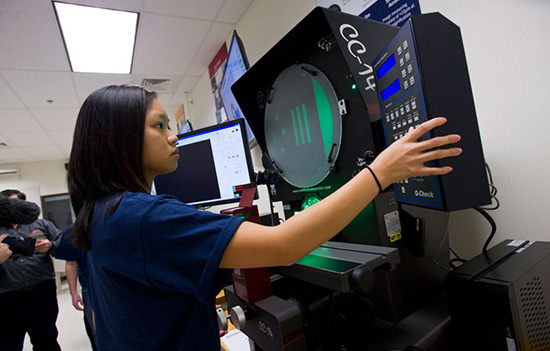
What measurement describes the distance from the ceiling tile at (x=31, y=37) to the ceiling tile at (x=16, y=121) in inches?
57.1

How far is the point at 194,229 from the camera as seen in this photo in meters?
0.47

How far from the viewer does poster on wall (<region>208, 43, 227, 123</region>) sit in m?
2.53

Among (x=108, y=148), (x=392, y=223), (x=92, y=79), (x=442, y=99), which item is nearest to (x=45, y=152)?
(x=92, y=79)

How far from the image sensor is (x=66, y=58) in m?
2.43

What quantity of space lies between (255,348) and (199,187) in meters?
0.93

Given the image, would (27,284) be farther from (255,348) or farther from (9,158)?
(9,158)

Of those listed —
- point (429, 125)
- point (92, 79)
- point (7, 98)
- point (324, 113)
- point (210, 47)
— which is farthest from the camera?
point (7, 98)

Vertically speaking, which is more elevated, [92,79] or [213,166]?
[92,79]

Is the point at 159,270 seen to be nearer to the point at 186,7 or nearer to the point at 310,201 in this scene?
the point at 310,201

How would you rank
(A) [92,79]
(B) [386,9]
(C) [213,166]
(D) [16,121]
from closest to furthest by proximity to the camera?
(B) [386,9], (C) [213,166], (A) [92,79], (D) [16,121]

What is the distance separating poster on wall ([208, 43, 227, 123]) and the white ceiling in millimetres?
64

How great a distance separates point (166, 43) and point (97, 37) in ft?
1.64

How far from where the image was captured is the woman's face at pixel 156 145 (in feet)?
2.13

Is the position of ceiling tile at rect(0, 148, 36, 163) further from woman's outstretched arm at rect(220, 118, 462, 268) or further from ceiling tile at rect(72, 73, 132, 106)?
woman's outstretched arm at rect(220, 118, 462, 268)
